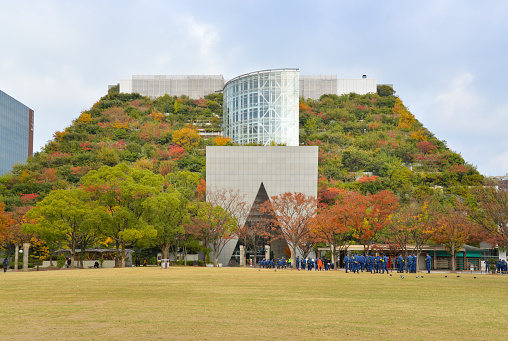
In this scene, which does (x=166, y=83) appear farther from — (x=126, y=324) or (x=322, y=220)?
(x=126, y=324)

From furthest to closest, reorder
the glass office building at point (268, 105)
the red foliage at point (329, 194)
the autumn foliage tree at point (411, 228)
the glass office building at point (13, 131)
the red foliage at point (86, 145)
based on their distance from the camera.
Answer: the glass office building at point (13, 131), the glass office building at point (268, 105), the red foliage at point (86, 145), the red foliage at point (329, 194), the autumn foliage tree at point (411, 228)

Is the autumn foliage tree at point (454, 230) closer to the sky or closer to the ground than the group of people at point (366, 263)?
closer to the sky

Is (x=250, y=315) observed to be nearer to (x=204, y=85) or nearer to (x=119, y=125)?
(x=119, y=125)

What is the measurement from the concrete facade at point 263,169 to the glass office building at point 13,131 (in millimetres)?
63370

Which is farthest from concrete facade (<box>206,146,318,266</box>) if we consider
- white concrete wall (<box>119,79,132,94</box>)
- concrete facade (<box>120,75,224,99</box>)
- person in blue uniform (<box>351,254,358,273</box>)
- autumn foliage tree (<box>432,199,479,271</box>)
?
white concrete wall (<box>119,79,132,94</box>)

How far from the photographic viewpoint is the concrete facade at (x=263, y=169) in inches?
2309

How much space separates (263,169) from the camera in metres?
59.1

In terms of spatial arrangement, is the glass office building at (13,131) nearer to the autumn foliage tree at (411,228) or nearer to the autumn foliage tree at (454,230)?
the autumn foliage tree at (411,228)

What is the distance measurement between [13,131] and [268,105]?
62908mm

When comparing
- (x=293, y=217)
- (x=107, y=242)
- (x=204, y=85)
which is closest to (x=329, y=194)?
Result: (x=293, y=217)

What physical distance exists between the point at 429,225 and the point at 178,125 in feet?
202

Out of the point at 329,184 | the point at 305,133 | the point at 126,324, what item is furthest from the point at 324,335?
the point at 305,133

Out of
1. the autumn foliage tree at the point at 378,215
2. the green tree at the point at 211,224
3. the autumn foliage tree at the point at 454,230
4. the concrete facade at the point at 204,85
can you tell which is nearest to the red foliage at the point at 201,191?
the green tree at the point at 211,224

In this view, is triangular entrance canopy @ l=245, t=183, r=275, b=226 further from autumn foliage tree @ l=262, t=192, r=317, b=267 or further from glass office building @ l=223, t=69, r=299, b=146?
glass office building @ l=223, t=69, r=299, b=146
